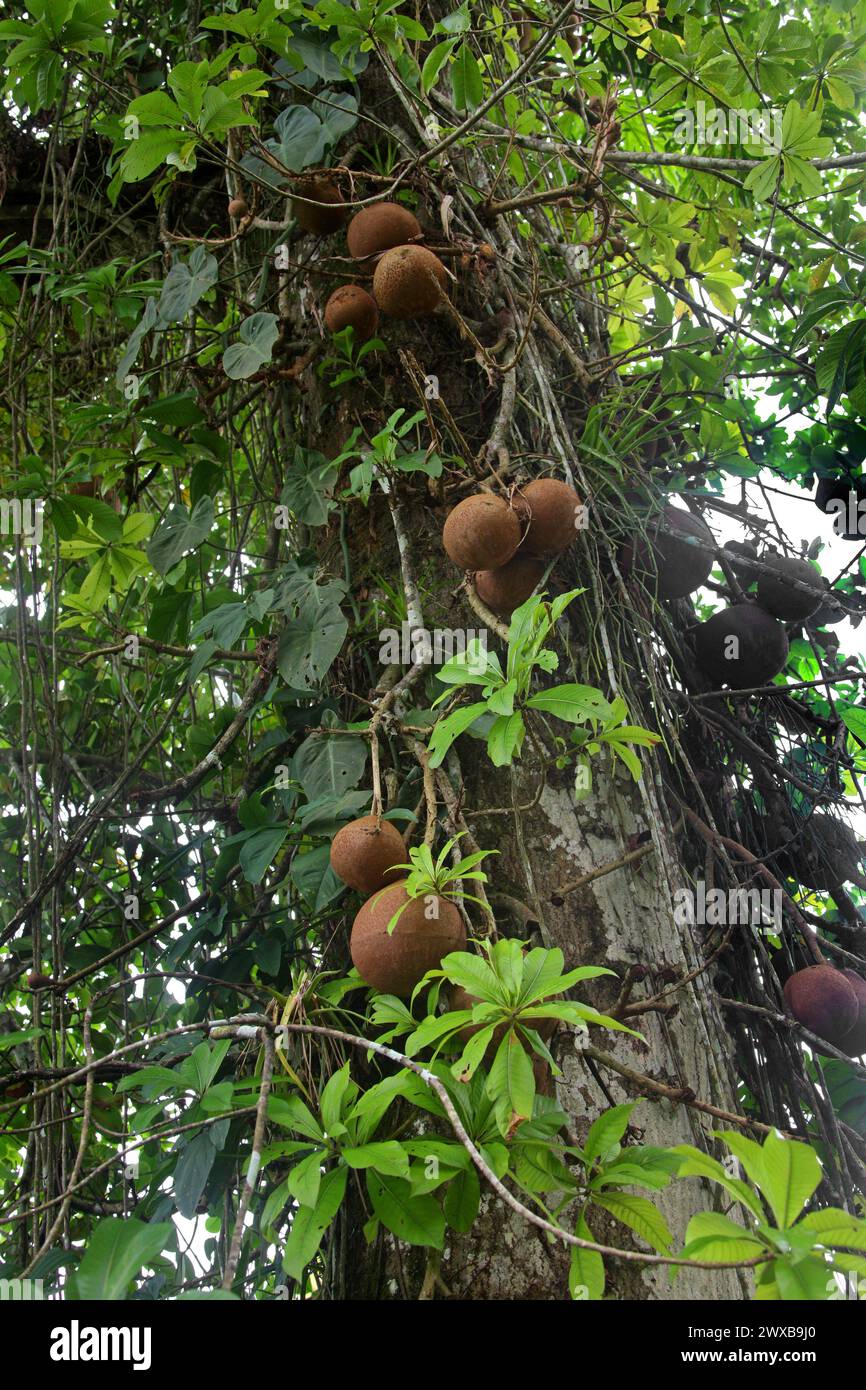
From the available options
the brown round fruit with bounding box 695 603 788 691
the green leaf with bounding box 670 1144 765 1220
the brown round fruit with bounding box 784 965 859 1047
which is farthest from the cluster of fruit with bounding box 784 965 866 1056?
the green leaf with bounding box 670 1144 765 1220

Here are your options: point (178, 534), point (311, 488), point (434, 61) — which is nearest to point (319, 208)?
point (434, 61)

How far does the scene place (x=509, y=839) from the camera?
136 centimetres

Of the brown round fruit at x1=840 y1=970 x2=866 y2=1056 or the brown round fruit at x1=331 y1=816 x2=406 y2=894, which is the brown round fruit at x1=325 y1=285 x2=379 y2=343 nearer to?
the brown round fruit at x1=331 y1=816 x2=406 y2=894

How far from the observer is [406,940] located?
3.54ft

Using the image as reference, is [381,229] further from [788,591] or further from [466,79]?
[788,591]

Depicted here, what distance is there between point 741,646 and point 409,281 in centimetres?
82

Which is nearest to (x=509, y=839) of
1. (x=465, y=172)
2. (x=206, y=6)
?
(x=465, y=172)

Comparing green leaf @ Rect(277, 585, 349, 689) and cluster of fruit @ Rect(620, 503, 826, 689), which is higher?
cluster of fruit @ Rect(620, 503, 826, 689)

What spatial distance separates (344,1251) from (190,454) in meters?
1.35

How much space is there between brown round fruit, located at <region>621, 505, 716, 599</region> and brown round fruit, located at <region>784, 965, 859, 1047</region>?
657 mm

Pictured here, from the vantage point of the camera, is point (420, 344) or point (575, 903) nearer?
point (575, 903)

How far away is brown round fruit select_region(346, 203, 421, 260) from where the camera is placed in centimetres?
159

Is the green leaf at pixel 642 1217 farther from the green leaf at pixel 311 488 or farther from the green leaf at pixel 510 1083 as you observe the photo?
the green leaf at pixel 311 488

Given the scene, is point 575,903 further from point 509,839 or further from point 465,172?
point 465,172
